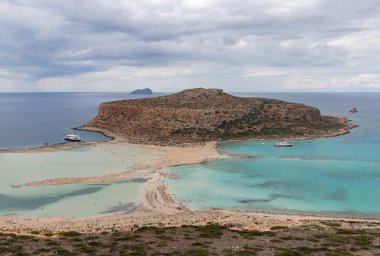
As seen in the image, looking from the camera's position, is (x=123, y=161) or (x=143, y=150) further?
(x=143, y=150)

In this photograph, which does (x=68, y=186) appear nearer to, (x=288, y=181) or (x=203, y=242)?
(x=203, y=242)

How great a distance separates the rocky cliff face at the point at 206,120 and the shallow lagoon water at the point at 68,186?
22.4 m

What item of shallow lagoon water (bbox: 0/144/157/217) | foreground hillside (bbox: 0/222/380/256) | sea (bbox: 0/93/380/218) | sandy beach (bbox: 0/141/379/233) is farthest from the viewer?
sea (bbox: 0/93/380/218)

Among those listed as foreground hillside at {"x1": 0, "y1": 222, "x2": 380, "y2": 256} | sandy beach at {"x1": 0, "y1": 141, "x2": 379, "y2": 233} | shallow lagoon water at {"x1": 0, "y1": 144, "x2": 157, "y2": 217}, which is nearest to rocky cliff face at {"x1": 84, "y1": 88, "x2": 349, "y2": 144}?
shallow lagoon water at {"x1": 0, "y1": 144, "x2": 157, "y2": 217}

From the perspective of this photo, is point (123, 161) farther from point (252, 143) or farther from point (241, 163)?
point (252, 143)

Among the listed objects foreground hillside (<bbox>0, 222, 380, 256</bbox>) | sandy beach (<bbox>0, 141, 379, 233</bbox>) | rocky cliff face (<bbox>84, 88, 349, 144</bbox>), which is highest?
rocky cliff face (<bbox>84, 88, 349, 144</bbox>)

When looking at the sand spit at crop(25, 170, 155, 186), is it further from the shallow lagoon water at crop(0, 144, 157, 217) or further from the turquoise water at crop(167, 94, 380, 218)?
the turquoise water at crop(167, 94, 380, 218)

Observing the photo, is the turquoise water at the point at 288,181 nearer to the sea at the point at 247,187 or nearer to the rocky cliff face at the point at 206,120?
the sea at the point at 247,187

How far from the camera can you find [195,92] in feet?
452

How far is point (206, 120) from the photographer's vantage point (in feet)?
356

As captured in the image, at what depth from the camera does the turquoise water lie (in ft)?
155

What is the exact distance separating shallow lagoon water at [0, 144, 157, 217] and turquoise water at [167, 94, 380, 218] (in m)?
7.88

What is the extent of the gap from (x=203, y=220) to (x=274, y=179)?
21190 mm

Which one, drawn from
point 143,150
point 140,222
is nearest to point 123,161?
point 143,150
